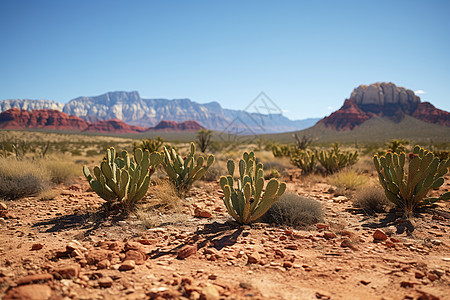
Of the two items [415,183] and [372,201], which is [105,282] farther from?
[415,183]

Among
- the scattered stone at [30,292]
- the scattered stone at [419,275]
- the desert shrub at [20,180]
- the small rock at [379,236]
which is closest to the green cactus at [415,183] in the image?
the small rock at [379,236]

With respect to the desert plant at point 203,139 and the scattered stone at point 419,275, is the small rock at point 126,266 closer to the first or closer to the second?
the scattered stone at point 419,275

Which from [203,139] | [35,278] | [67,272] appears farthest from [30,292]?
[203,139]

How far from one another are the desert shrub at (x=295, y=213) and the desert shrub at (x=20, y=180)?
503 cm

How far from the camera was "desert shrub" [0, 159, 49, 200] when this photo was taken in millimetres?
5352

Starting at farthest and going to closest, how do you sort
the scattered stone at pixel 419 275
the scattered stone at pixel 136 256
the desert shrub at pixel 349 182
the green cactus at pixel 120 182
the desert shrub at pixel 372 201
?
the desert shrub at pixel 349 182 < the desert shrub at pixel 372 201 < the green cactus at pixel 120 182 < the scattered stone at pixel 136 256 < the scattered stone at pixel 419 275

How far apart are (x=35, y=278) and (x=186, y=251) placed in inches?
56.2

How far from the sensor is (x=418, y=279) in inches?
99.2

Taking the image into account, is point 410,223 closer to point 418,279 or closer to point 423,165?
point 423,165

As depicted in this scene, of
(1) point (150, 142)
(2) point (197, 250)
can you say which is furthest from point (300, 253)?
(1) point (150, 142)

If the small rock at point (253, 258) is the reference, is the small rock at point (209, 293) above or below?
above

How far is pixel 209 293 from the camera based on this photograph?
2172 millimetres

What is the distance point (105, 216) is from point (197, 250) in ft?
6.75

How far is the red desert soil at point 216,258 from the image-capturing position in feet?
7.49
